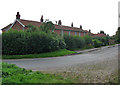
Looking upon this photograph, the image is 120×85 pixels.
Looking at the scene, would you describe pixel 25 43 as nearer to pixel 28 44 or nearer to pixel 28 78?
pixel 28 44

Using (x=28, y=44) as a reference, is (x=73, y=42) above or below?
above

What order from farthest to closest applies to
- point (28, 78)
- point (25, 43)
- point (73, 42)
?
point (73, 42) → point (25, 43) → point (28, 78)

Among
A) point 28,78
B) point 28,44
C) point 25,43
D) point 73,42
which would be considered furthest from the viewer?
point 73,42

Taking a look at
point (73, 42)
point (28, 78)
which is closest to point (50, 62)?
point (28, 78)

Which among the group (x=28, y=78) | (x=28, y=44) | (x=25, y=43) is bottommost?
(x=28, y=78)

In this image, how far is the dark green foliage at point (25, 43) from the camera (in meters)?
15.2

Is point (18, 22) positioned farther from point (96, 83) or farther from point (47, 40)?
point (96, 83)

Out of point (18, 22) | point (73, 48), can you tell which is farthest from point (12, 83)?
point (18, 22)

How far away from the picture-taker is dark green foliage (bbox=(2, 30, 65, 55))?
597 inches

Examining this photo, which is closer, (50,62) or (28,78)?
(28,78)

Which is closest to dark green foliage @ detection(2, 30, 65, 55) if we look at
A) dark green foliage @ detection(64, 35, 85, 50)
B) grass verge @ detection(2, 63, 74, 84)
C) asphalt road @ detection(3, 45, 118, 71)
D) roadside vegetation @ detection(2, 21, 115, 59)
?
roadside vegetation @ detection(2, 21, 115, 59)

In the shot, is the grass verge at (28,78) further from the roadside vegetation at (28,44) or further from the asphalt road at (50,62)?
the roadside vegetation at (28,44)

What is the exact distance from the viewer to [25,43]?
15.6 m

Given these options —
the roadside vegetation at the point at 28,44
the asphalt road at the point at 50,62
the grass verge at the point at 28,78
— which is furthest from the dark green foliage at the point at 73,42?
the grass verge at the point at 28,78
